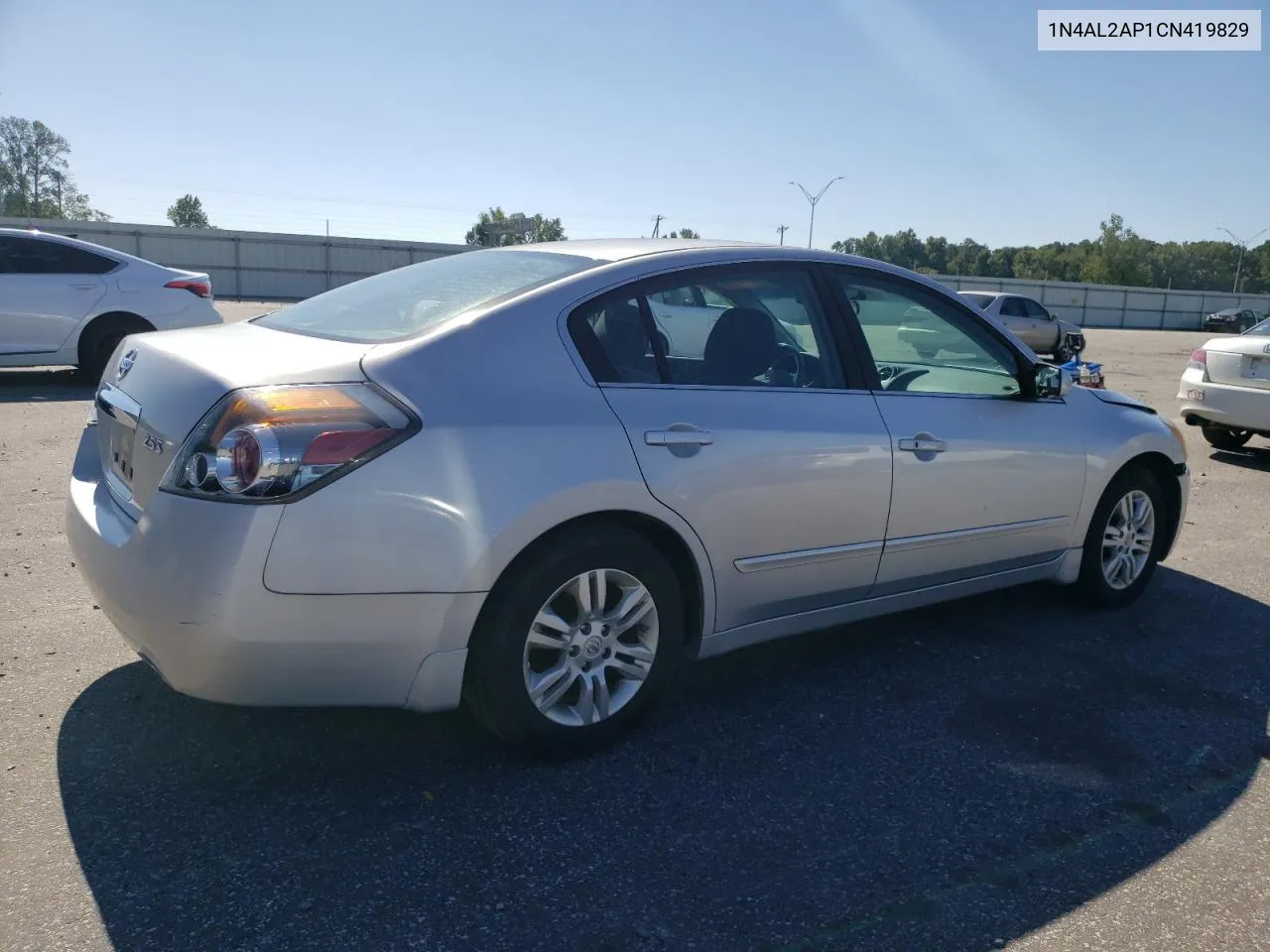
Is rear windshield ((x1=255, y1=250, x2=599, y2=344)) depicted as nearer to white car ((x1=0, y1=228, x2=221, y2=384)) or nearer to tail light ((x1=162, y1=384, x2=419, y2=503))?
tail light ((x1=162, y1=384, x2=419, y2=503))

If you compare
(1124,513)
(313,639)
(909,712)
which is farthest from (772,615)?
(1124,513)

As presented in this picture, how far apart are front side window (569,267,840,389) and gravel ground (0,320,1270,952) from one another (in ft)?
3.84

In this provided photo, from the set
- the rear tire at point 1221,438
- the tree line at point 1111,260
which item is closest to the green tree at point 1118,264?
the tree line at point 1111,260

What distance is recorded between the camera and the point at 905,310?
13.7 feet

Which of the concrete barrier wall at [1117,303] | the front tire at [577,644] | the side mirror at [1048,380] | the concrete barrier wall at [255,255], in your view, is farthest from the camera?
the concrete barrier wall at [1117,303]

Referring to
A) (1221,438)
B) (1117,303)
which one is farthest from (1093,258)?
(1221,438)

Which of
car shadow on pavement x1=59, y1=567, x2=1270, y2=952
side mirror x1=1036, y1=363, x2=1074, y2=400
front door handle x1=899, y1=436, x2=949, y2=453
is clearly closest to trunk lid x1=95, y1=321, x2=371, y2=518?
car shadow on pavement x1=59, y1=567, x2=1270, y2=952

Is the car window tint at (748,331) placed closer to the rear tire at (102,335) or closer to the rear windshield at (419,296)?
the rear windshield at (419,296)

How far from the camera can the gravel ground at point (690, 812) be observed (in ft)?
7.98

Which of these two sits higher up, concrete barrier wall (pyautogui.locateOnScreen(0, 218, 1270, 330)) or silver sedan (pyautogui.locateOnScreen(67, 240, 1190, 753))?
concrete barrier wall (pyautogui.locateOnScreen(0, 218, 1270, 330))

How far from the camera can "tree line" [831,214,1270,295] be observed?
11019 cm

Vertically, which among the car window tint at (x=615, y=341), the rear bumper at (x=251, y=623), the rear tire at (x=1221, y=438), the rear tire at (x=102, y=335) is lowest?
the rear tire at (x=1221, y=438)

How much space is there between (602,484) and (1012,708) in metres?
1.84

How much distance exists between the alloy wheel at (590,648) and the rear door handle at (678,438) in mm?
410
